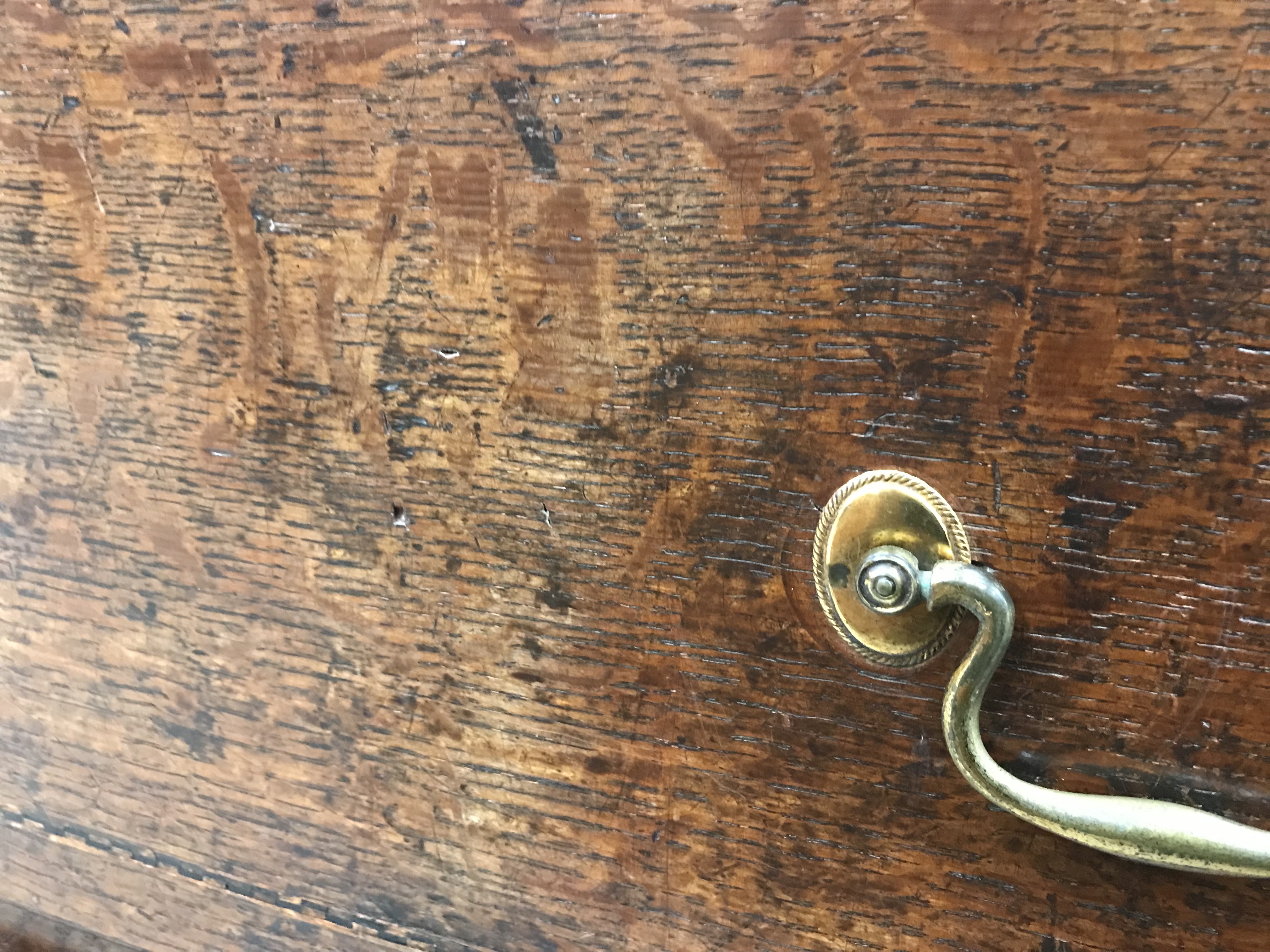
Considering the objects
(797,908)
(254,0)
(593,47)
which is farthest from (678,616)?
(254,0)

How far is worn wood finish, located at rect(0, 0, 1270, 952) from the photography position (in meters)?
0.32

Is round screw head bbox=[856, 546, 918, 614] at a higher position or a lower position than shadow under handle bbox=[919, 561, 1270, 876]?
higher

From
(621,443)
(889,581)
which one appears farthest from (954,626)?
(621,443)

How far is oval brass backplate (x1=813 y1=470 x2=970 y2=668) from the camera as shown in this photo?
342mm

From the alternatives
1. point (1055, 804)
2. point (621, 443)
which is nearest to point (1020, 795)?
point (1055, 804)

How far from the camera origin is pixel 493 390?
400 millimetres

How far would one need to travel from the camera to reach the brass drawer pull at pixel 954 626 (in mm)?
315

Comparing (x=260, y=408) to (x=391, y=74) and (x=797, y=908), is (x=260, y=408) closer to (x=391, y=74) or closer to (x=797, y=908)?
(x=391, y=74)

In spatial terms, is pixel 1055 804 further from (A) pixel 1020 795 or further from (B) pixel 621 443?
(B) pixel 621 443

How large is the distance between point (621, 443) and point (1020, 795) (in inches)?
8.8

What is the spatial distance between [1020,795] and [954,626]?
0.07 meters

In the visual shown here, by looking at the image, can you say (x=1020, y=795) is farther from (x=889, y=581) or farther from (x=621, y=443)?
(x=621, y=443)

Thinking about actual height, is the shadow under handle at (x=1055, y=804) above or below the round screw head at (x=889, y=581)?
below

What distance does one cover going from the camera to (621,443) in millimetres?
384
